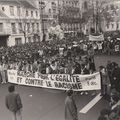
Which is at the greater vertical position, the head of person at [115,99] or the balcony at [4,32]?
the balcony at [4,32]

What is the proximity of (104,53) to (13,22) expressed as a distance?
30408 mm

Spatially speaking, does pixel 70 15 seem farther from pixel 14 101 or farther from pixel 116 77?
pixel 14 101

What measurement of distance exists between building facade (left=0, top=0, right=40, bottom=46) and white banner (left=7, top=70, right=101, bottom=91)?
34.7m

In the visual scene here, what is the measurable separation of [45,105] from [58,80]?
6.03ft

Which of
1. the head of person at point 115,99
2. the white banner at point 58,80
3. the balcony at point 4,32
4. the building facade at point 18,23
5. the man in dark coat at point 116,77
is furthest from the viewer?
the building facade at point 18,23

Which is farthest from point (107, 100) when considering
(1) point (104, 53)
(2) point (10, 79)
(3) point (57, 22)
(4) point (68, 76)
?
(3) point (57, 22)

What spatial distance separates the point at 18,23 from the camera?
177ft

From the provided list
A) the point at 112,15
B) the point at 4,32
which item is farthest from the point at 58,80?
the point at 112,15

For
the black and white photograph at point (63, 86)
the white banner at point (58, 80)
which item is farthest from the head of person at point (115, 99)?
the white banner at point (58, 80)

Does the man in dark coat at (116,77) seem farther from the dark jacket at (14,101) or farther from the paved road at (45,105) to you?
the dark jacket at (14,101)

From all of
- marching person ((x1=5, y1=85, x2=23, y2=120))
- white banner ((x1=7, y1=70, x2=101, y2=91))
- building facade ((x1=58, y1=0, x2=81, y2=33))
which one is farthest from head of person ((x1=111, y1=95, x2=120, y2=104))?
building facade ((x1=58, y1=0, x2=81, y2=33))

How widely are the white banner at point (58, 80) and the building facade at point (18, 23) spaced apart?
114ft

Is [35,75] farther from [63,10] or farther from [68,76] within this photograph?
[63,10]

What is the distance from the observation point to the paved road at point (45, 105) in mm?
10672
